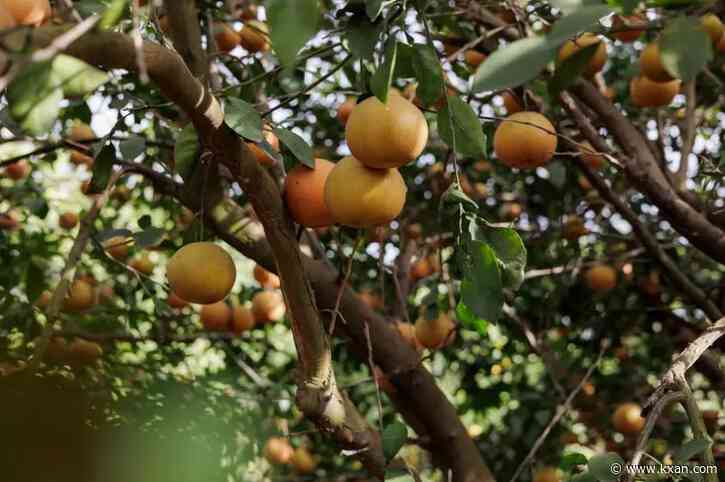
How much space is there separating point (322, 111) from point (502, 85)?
200 centimetres

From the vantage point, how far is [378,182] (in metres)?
1.11

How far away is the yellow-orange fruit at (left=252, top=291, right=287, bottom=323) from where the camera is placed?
9.32 feet

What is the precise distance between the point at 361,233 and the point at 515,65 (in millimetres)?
766

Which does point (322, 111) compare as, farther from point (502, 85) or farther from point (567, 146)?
point (502, 85)

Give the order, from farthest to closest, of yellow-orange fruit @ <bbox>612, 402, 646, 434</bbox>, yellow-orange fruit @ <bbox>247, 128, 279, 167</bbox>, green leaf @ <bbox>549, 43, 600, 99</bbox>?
1. yellow-orange fruit @ <bbox>612, 402, 646, 434</bbox>
2. yellow-orange fruit @ <bbox>247, 128, 279, 167</bbox>
3. green leaf @ <bbox>549, 43, 600, 99</bbox>

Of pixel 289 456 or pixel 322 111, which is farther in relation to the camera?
pixel 289 456

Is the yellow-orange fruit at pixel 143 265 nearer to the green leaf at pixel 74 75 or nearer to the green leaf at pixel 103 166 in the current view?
the green leaf at pixel 103 166

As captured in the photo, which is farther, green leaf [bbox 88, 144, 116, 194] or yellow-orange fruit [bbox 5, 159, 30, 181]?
yellow-orange fruit [bbox 5, 159, 30, 181]

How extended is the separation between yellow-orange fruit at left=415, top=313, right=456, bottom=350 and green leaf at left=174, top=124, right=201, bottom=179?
1.06 m

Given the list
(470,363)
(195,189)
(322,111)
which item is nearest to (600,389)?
(470,363)

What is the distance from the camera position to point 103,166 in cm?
131

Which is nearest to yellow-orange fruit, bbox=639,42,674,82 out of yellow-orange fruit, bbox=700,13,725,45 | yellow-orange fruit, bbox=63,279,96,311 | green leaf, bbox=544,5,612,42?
yellow-orange fruit, bbox=700,13,725,45

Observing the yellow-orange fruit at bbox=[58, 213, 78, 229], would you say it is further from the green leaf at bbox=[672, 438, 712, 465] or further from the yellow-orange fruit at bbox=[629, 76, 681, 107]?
the green leaf at bbox=[672, 438, 712, 465]

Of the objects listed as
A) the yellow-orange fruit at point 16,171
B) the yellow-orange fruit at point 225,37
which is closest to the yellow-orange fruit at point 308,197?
the yellow-orange fruit at point 225,37
